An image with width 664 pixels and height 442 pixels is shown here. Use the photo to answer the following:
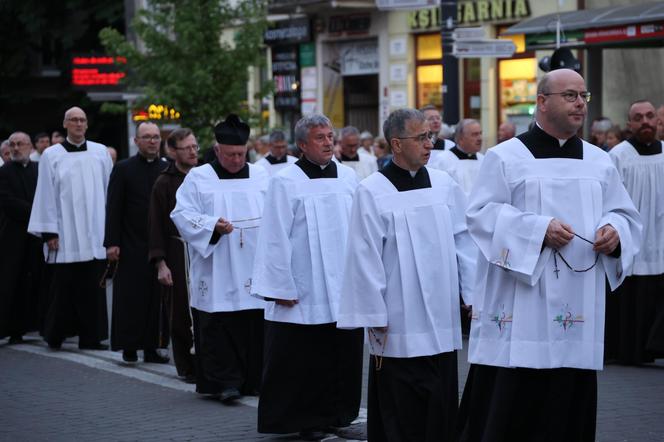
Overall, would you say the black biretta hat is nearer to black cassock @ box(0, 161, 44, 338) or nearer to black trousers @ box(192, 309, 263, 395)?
black trousers @ box(192, 309, 263, 395)

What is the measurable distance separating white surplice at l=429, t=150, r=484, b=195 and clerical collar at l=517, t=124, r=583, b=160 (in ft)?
23.4

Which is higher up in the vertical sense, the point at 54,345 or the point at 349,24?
the point at 349,24

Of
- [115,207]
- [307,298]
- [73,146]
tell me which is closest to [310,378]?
[307,298]

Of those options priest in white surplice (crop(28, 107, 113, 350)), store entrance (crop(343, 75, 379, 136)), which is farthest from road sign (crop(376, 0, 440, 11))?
store entrance (crop(343, 75, 379, 136))

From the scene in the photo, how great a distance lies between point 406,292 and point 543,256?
3.65ft

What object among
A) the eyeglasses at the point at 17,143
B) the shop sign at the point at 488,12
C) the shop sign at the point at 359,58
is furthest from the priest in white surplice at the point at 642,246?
the shop sign at the point at 359,58

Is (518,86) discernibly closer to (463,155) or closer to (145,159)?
(463,155)

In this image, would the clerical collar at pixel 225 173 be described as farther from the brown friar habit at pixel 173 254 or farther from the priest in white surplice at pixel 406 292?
the priest in white surplice at pixel 406 292

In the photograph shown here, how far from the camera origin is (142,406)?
10.1m

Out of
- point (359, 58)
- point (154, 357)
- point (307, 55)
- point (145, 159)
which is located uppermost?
point (307, 55)

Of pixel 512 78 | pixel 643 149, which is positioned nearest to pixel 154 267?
pixel 643 149

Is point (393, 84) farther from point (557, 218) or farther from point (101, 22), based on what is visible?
point (557, 218)

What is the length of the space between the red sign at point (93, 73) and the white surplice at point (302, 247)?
1892 cm

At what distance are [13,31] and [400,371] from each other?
99.1ft
